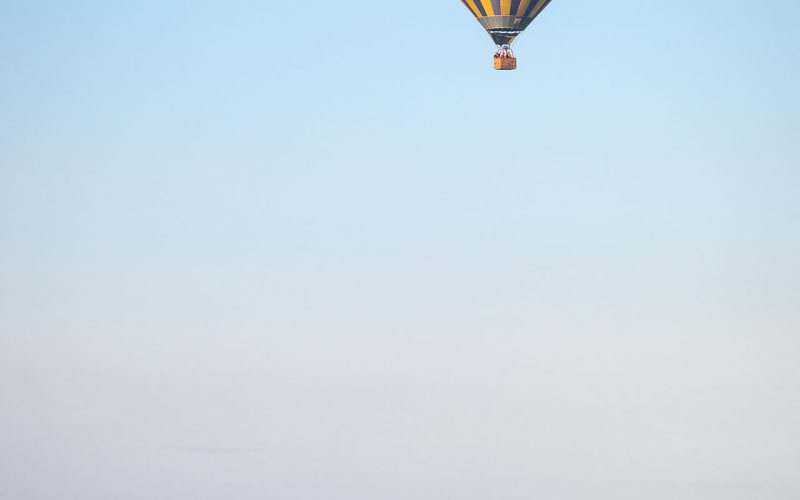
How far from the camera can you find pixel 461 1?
262 feet

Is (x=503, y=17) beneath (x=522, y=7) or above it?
beneath

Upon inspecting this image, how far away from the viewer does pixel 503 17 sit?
78.7m

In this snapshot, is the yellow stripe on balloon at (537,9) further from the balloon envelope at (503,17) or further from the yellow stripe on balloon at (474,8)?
the yellow stripe on balloon at (474,8)

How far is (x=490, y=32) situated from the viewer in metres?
78.8

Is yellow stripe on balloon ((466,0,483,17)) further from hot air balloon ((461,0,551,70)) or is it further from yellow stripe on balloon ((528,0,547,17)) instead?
yellow stripe on balloon ((528,0,547,17))

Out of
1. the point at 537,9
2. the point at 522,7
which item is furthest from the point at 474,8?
the point at 537,9

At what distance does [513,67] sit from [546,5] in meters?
3.11

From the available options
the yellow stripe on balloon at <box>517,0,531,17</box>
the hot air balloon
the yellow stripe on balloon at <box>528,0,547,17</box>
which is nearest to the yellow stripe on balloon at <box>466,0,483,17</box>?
the hot air balloon

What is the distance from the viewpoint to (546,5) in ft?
262

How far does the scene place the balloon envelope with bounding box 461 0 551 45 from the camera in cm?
7862

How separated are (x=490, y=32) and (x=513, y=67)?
69.2 inches

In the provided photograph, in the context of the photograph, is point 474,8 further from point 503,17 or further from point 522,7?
point 522,7

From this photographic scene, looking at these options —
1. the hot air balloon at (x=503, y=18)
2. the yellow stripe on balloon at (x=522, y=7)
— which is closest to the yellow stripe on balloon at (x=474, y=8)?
the hot air balloon at (x=503, y=18)

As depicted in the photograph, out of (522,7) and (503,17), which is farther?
(522,7)
